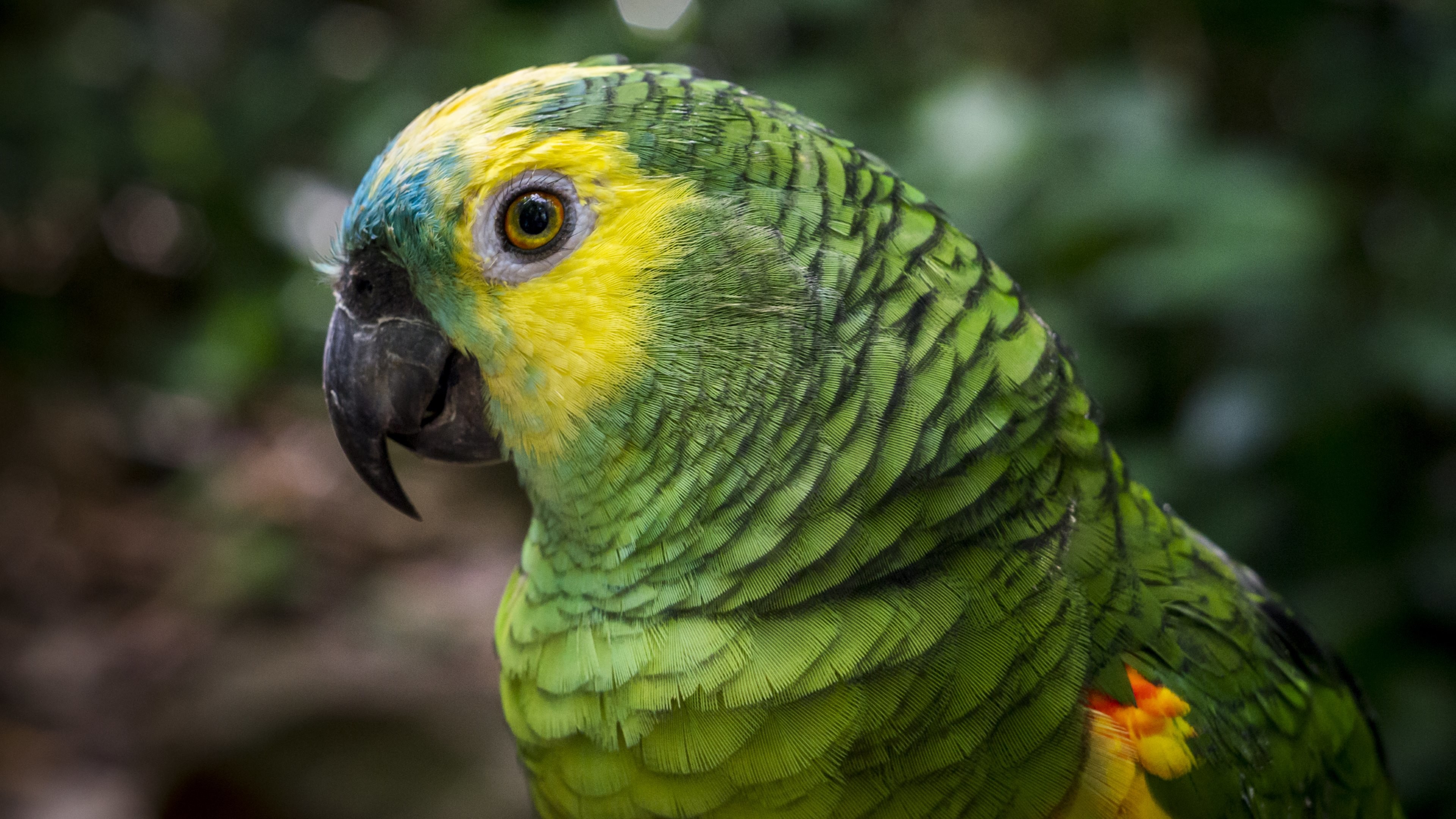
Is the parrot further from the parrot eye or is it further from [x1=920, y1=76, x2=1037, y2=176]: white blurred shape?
[x1=920, y1=76, x2=1037, y2=176]: white blurred shape

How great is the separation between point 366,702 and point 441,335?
1424 mm

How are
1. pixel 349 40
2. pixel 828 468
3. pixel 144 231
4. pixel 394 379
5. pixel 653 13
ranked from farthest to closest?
pixel 144 231 → pixel 349 40 → pixel 653 13 → pixel 394 379 → pixel 828 468

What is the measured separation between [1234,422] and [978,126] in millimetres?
597

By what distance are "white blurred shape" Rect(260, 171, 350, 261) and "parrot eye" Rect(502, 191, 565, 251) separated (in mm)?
1408

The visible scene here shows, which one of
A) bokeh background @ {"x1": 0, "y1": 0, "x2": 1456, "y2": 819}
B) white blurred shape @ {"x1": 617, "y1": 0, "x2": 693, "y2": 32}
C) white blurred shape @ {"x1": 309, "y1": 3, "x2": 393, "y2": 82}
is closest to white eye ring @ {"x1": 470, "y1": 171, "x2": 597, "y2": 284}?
bokeh background @ {"x1": 0, "y1": 0, "x2": 1456, "y2": 819}

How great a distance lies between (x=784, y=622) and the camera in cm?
77

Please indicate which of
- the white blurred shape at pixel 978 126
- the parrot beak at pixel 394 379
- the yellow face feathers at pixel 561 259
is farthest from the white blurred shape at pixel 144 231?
the yellow face feathers at pixel 561 259

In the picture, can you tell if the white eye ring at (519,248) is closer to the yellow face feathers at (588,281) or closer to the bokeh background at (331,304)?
the yellow face feathers at (588,281)

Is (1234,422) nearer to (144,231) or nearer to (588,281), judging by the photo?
(588,281)

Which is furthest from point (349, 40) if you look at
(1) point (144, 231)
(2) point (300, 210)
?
(1) point (144, 231)

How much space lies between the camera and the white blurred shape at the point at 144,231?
300cm

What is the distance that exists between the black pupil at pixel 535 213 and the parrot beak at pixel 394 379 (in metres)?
0.12

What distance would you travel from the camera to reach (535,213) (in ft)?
2.70

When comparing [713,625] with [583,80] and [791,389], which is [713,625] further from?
[583,80]
